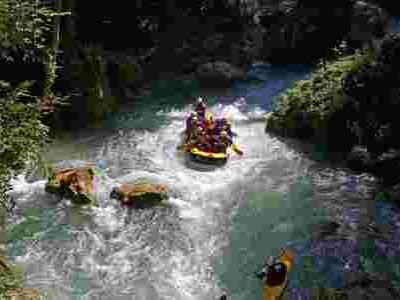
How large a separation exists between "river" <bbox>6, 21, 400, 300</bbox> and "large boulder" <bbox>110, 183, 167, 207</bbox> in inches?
7.8

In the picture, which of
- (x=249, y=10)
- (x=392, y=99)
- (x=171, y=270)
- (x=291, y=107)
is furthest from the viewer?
(x=249, y=10)

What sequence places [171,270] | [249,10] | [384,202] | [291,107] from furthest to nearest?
[249,10]
[291,107]
[384,202]
[171,270]

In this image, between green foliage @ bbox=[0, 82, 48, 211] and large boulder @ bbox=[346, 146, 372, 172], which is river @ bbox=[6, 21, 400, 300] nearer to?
large boulder @ bbox=[346, 146, 372, 172]

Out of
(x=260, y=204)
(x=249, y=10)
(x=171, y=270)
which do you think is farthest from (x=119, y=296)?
(x=249, y=10)

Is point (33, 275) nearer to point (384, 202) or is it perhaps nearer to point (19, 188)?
point (19, 188)

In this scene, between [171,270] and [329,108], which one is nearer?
[171,270]

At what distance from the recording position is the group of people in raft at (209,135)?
43.8 feet

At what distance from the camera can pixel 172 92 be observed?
1820 cm

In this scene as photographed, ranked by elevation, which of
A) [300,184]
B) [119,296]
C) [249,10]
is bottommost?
[119,296]

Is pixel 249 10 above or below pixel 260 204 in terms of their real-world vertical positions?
above

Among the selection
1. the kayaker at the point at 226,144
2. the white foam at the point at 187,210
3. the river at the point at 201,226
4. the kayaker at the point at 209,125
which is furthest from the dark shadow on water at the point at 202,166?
the white foam at the point at 187,210

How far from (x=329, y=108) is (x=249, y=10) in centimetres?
907

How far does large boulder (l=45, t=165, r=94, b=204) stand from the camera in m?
11.3

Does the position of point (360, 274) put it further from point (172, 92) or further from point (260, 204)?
point (172, 92)
